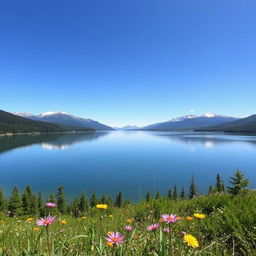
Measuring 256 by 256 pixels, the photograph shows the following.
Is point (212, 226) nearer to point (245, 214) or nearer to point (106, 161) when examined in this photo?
point (245, 214)

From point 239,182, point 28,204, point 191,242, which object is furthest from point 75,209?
point 191,242

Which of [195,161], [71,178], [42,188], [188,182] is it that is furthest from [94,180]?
[195,161]

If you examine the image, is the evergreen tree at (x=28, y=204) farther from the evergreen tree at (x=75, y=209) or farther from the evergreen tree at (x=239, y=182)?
the evergreen tree at (x=239, y=182)

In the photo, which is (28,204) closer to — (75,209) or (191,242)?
(75,209)

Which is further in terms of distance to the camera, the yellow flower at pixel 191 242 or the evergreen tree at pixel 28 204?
the evergreen tree at pixel 28 204

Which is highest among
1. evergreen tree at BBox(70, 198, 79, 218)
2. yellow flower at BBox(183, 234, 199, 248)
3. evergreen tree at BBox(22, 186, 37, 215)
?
yellow flower at BBox(183, 234, 199, 248)

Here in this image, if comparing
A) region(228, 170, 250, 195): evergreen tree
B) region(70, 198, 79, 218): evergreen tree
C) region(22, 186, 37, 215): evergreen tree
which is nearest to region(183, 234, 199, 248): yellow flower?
region(70, 198, 79, 218): evergreen tree

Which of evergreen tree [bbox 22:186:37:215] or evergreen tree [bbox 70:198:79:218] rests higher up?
evergreen tree [bbox 70:198:79:218]

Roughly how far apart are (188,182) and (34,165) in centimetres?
8695

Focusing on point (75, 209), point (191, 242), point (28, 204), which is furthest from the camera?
point (28, 204)

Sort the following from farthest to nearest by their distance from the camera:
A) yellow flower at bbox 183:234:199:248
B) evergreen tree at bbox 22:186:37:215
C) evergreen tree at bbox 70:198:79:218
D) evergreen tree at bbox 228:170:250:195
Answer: evergreen tree at bbox 22:186:37:215
evergreen tree at bbox 228:170:250:195
evergreen tree at bbox 70:198:79:218
yellow flower at bbox 183:234:199:248

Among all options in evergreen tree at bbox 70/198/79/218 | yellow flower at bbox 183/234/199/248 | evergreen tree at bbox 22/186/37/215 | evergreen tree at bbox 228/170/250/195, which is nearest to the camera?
yellow flower at bbox 183/234/199/248

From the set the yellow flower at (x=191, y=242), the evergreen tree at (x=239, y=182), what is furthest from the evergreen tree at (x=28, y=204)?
the yellow flower at (x=191, y=242)

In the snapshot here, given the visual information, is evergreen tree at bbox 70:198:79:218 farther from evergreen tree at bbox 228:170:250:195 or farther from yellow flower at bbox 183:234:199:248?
evergreen tree at bbox 228:170:250:195
